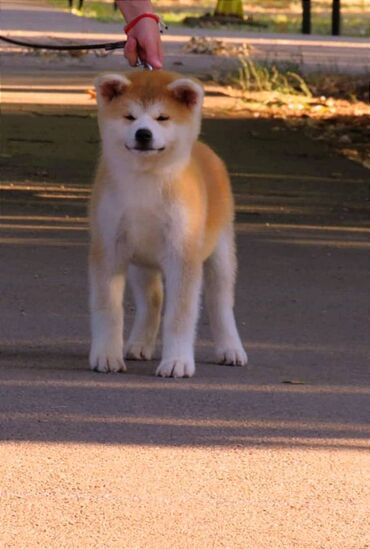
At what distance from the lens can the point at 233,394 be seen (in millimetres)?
6922

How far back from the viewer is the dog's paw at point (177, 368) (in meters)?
7.11

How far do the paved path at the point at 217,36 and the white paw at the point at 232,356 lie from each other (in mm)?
16437

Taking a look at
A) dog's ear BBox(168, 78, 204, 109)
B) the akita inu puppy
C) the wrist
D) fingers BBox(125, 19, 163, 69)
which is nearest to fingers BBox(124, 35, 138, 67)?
fingers BBox(125, 19, 163, 69)

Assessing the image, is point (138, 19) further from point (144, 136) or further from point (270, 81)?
point (270, 81)

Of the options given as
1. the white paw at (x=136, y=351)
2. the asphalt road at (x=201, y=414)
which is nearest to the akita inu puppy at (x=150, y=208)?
the asphalt road at (x=201, y=414)

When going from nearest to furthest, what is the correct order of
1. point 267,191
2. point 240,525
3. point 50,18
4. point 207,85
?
point 240,525 → point 267,191 → point 207,85 → point 50,18

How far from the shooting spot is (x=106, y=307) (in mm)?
7102

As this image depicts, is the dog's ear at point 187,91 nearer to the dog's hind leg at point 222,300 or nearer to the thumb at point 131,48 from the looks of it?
the thumb at point 131,48

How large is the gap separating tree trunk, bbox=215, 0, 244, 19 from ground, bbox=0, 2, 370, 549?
29991 mm

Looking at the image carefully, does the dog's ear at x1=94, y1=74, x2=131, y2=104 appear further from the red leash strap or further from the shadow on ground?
the shadow on ground

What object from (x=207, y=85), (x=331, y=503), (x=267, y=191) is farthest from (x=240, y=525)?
(x=207, y=85)

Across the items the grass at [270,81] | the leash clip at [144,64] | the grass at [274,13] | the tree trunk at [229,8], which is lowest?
the grass at [274,13]

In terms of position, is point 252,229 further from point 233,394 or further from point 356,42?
point 356,42

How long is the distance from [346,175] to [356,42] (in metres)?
20.0
